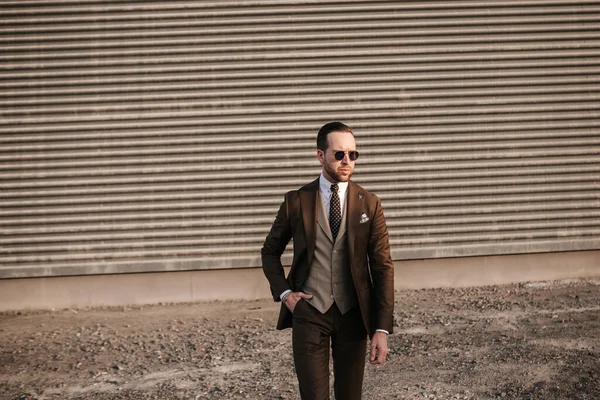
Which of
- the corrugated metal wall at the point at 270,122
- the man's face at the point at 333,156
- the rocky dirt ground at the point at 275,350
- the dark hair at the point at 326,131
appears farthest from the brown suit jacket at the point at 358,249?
the corrugated metal wall at the point at 270,122

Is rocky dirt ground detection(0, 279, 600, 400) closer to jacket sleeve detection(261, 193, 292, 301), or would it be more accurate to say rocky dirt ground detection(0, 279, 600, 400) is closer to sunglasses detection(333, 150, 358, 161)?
jacket sleeve detection(261, 193, 292, 301)

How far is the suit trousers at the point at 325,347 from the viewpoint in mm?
3291

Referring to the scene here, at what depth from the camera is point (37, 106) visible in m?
8.17

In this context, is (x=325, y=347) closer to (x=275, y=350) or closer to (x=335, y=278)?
(x=335, y=278)

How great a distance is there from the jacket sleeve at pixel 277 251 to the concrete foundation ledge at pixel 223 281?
4.90m

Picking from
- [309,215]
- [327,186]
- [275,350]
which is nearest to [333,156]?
[327,186]

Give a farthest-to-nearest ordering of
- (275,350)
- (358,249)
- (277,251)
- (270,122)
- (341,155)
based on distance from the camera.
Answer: (270,122)
(275,350)
(277,251)
(358,249)
(341,155)

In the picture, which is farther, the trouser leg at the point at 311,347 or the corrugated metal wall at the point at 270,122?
the corrugated metal wall at the point at 270,122

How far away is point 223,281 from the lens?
830cm

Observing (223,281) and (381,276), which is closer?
(381,276)

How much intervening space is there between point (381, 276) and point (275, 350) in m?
3.34

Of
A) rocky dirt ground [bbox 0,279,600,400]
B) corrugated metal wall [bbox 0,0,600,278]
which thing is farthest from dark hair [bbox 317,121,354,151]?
corrugated metal wall [bbox 0,0,600,278]

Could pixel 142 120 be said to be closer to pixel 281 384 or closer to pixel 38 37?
pixel 38 37

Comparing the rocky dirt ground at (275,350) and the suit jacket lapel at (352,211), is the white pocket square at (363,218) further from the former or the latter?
the rocky dirt ground at (275,350)
